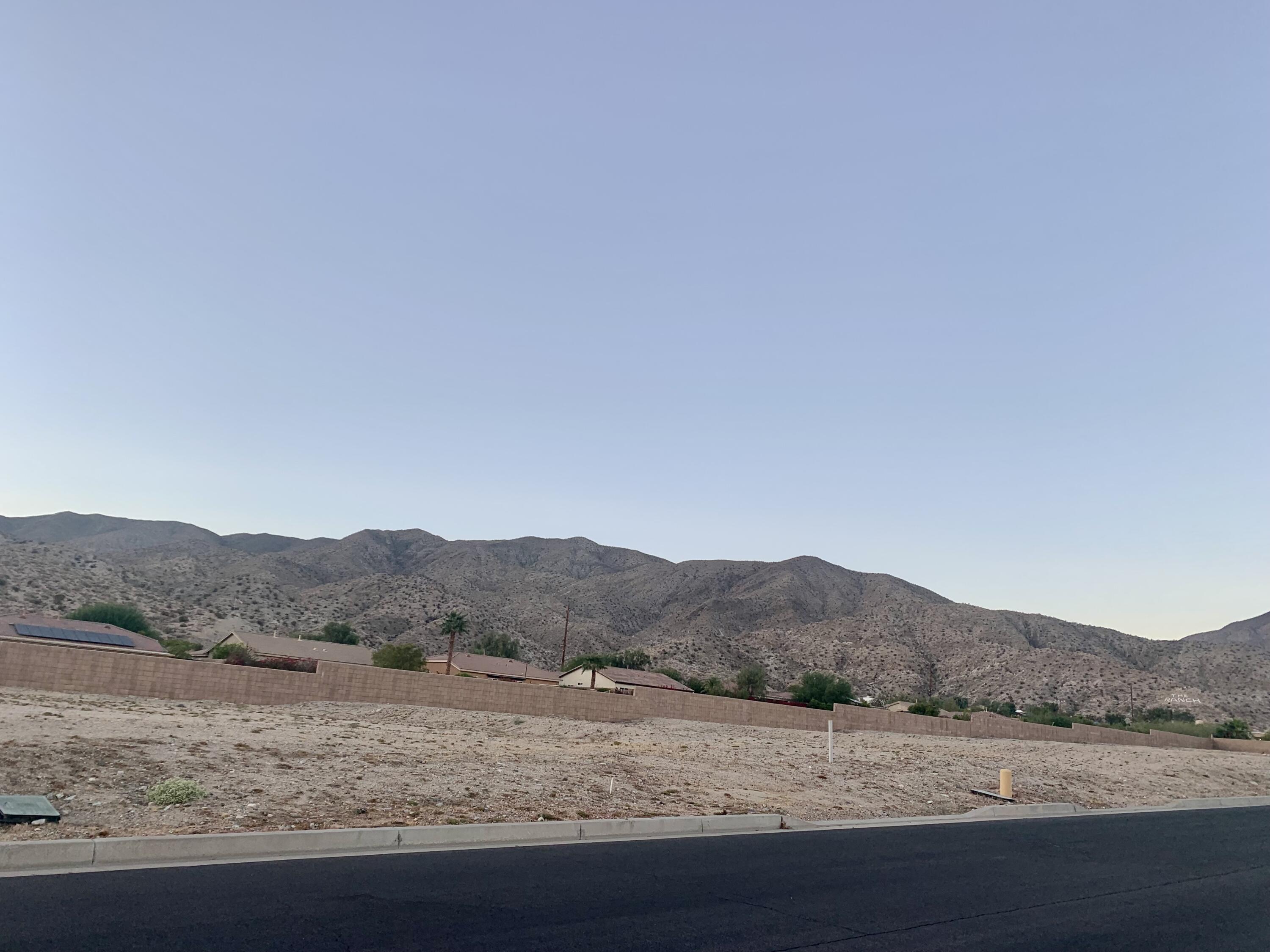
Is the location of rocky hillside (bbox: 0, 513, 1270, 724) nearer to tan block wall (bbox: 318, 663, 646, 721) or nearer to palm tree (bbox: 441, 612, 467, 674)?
palm tree (bbox: 441, 612, 467, 674)

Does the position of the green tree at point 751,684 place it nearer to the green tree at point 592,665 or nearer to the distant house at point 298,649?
the green tree at point 592,665

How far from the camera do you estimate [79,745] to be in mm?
16250

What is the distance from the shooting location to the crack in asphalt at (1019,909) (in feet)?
29.2

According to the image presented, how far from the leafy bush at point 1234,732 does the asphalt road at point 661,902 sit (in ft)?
227

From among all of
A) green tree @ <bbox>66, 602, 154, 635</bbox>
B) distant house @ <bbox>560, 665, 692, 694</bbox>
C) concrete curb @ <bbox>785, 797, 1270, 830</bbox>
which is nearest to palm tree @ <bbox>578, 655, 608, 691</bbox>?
distant house @ <bbox>560, 665, 692, 694</bbox>

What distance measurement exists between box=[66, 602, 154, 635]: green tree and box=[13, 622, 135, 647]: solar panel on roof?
17.5m

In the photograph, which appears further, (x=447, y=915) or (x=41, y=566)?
(x=41, y=566)

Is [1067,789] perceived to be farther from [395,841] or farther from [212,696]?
[212,696]

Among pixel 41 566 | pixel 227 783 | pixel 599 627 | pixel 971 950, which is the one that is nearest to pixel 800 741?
pixel 227 783

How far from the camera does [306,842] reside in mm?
11867

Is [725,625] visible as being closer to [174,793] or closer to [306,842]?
[174,793]

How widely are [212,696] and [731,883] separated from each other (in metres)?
31.8

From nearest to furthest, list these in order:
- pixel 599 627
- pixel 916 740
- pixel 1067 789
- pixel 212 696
→ 1. pixel 1067 789
2. pixel 212 696
3. pixel 916 740
4. pixel 599 627

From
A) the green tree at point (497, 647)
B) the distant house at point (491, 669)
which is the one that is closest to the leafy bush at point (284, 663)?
the distant house at point (491, 669)
